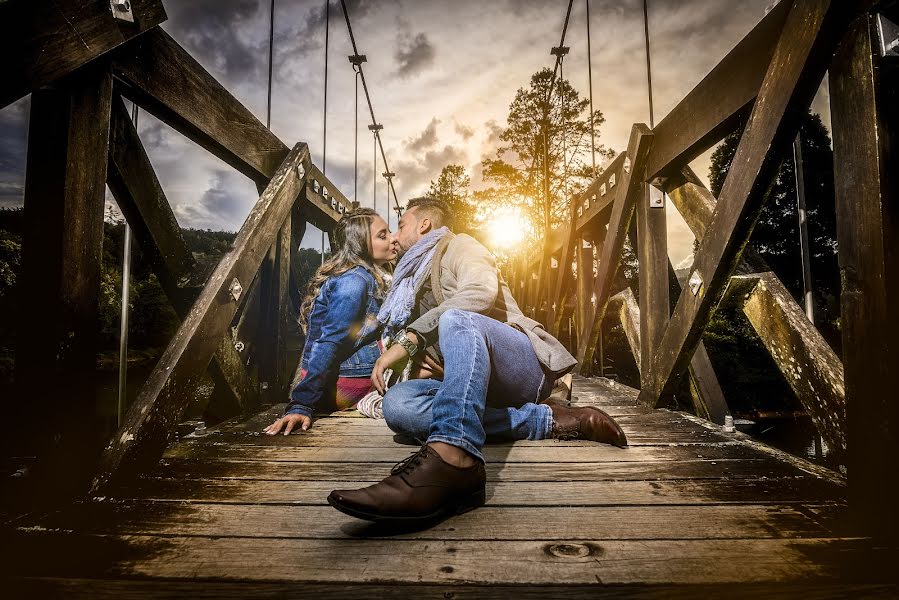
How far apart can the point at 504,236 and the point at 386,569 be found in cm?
2355

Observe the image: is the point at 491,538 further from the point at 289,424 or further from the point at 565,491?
the point at 289,424

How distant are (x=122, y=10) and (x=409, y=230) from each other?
1424mm

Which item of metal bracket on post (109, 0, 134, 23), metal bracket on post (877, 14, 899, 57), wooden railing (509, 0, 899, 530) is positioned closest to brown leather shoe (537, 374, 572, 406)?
wooden railing (509, 0, 899, 530)

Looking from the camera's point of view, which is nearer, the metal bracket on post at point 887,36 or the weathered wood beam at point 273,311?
the metal bracket on post at point 887,36

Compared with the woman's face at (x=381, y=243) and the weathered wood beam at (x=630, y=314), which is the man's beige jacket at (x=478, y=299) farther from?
the weathered wood beam at (x=630, y=314)

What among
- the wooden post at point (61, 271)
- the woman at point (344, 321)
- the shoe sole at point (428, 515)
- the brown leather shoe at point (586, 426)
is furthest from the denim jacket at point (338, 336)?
the shoe sole at point (428, 515)

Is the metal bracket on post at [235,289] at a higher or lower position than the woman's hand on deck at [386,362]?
higher

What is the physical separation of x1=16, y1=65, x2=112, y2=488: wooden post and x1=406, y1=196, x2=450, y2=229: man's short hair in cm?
143

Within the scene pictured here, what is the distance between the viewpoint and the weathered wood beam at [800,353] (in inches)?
49.3

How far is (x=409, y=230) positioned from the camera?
2322 millimetres

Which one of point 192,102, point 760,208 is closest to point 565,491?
point 760,208

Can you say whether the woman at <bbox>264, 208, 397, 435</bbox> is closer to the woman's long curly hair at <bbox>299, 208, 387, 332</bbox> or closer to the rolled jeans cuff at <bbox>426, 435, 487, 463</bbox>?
the woman's long curly hair at <bbox>299, 208, 387, 332</bbox>

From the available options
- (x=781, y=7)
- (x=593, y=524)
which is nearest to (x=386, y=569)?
(x=593, y=524)

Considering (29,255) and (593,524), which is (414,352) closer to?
(593,524)
